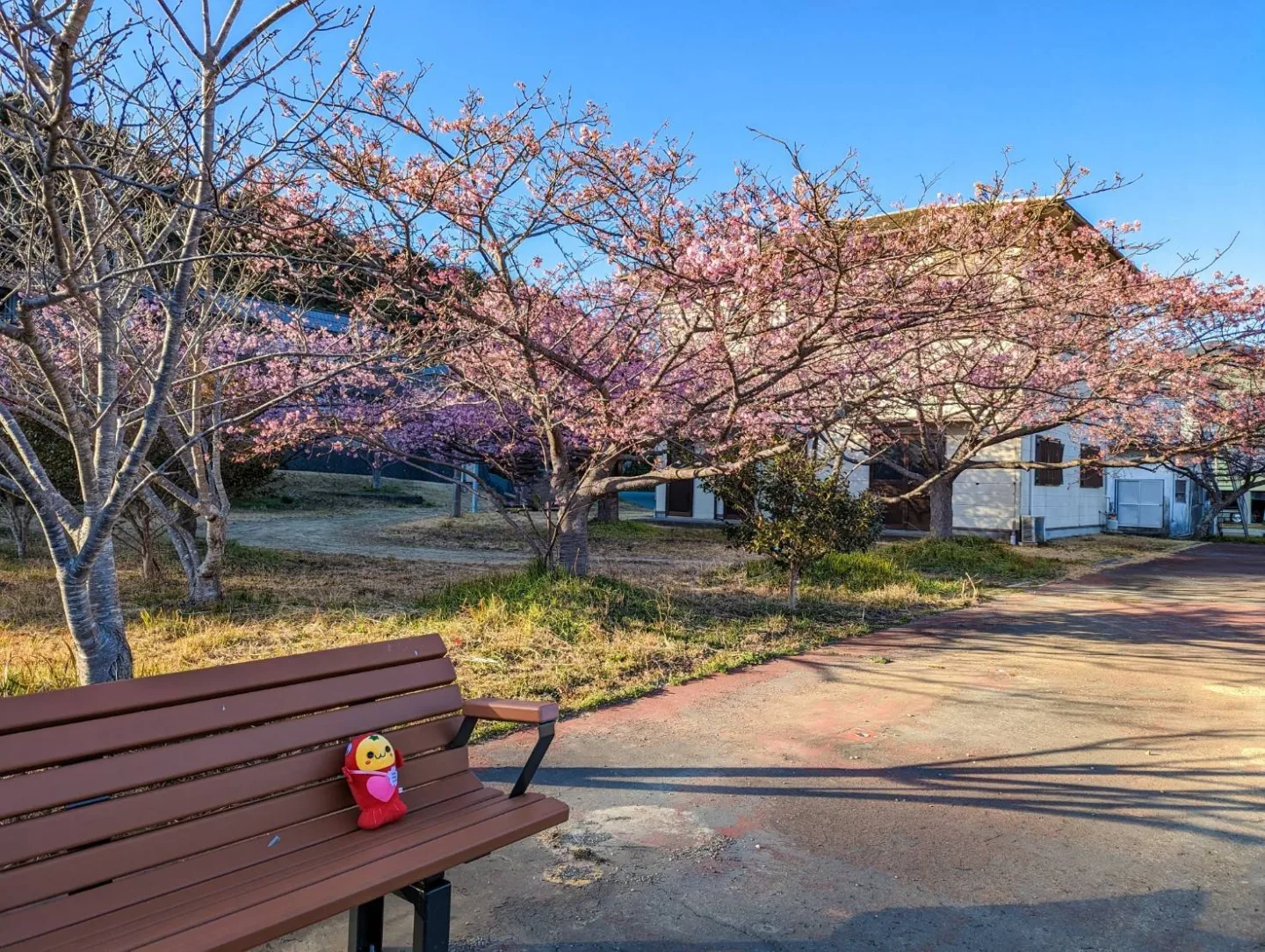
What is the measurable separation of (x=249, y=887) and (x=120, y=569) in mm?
11699

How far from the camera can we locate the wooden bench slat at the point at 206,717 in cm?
224

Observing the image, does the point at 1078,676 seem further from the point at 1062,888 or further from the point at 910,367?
the point at 910,367

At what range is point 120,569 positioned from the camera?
1241cm

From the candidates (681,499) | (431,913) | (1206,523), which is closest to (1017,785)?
(431,913)

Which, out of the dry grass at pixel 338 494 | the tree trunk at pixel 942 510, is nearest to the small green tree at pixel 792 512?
the tree trunk at pixel 942 510

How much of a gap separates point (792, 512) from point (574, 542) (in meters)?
2.27

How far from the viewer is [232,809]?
257 centimetres

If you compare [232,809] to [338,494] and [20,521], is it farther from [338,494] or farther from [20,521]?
[338,494]

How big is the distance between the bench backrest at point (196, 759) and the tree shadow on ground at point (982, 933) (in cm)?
72

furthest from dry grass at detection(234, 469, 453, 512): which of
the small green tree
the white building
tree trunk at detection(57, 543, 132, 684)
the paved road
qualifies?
the paved road

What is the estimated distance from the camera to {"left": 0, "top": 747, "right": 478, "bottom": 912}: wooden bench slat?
2.14 m

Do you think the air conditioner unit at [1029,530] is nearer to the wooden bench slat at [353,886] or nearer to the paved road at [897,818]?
the paved road at [897,818]

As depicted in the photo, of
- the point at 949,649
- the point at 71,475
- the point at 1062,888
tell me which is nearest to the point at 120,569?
the point at 71,475

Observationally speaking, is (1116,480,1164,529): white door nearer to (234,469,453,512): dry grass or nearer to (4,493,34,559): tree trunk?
(234,469,453,512): dry grass
